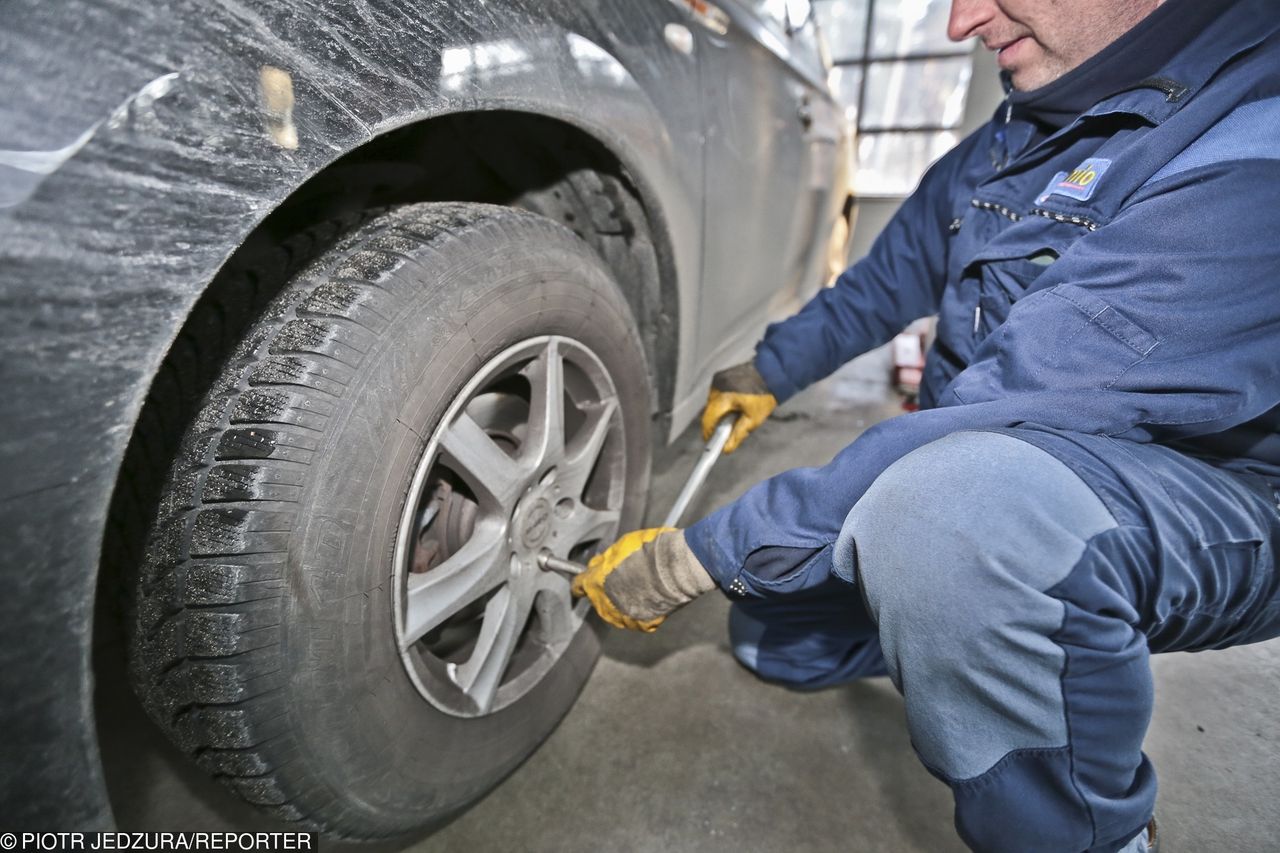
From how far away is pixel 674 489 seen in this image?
1.82 metres

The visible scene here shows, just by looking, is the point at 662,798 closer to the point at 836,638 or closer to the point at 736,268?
the point at 836,638

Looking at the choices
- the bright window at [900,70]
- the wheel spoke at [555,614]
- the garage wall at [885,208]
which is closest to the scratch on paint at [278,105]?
the wheel spoke at [555,614]

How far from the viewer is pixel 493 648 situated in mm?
919

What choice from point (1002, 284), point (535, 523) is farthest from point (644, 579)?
point (1002, 284)

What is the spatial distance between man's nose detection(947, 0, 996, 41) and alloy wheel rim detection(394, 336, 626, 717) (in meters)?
0.69

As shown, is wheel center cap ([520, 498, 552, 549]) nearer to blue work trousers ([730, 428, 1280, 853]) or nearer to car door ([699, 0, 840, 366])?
blue work trousers ([730, 428, 1280, 853])

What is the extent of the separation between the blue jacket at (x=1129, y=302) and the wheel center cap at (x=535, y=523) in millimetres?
220

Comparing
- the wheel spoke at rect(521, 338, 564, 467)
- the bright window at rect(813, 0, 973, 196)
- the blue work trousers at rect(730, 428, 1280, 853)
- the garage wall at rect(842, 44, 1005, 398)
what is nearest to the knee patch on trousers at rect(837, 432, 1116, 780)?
the blue work trousers at rect(730, 428, 1280, 853)

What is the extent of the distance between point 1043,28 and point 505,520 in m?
0.94

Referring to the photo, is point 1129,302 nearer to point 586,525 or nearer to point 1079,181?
point 1079,181

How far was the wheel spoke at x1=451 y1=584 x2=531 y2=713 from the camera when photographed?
895 millimetres

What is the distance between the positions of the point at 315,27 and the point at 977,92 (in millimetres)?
6175

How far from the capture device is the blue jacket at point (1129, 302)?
68cm

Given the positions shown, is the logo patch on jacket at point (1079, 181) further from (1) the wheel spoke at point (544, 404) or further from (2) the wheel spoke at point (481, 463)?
(2) the wheel spoke at point (481, 463)
